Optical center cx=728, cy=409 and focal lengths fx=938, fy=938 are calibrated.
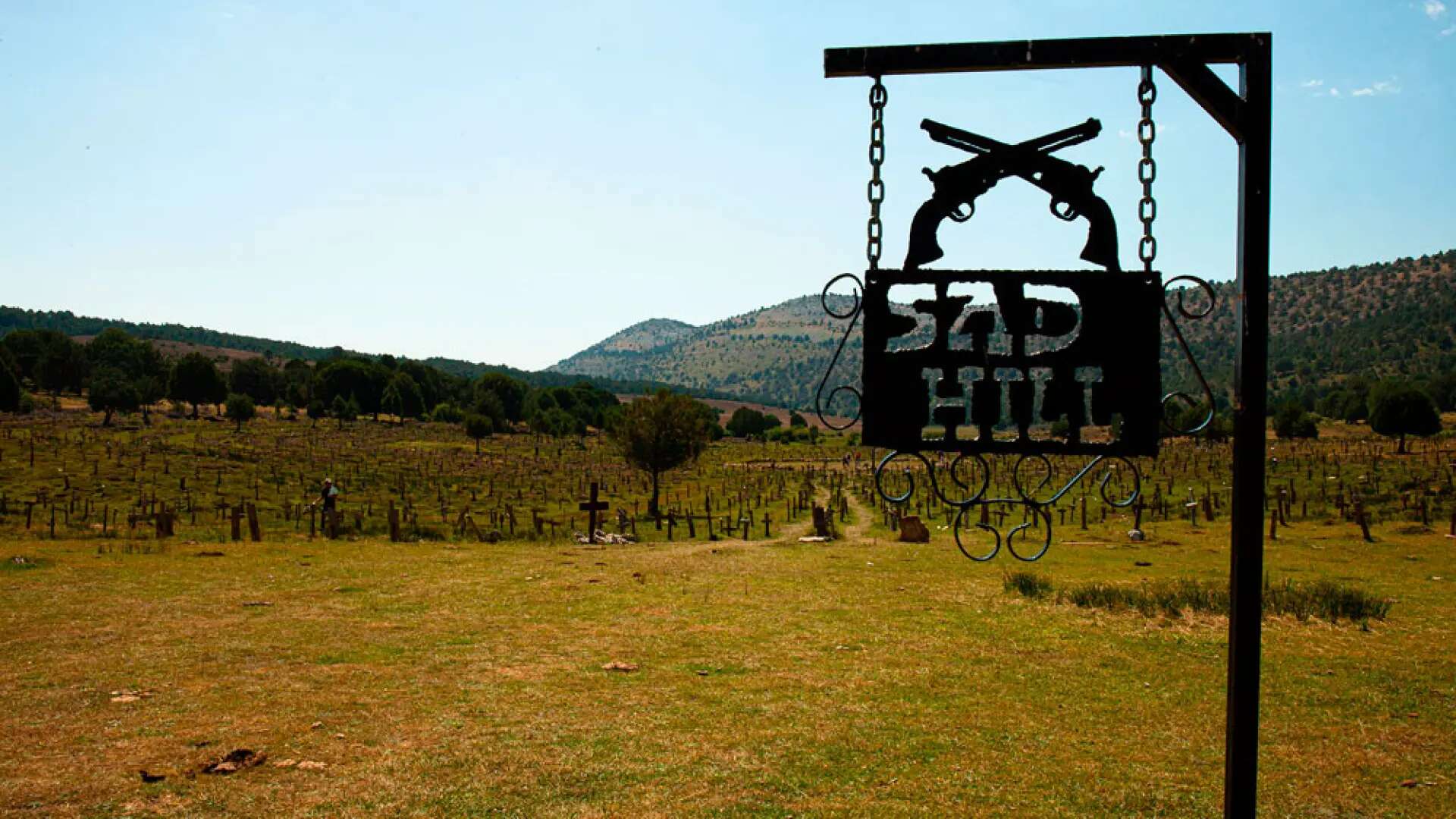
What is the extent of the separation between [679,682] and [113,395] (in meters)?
80.3

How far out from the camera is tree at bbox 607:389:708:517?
128 ft

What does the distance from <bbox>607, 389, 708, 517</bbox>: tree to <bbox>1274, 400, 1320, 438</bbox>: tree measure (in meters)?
53.3

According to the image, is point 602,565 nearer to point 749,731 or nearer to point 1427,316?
point 749,731

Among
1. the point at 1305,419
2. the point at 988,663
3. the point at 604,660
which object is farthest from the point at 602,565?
the point at 1305,419

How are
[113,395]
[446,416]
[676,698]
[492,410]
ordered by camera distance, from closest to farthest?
[676,698] < [113,395] < [492,410] < [446,416]

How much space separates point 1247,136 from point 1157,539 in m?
25.8

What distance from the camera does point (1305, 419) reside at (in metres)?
73.0

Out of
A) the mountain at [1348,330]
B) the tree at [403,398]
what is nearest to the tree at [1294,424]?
the mountain at [1348,330]

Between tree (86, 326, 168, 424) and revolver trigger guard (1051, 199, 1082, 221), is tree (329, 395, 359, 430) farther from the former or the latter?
revolver trigger guard (1051, 199, 1082, 221)

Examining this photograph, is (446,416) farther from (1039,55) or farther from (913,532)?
(1039,55)

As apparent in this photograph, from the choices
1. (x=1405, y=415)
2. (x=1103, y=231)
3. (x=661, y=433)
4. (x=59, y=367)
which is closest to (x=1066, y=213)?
(x=1103, y=231)

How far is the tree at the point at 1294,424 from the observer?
71.1 m

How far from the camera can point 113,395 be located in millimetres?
75125

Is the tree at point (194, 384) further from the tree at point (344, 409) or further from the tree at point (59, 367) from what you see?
the tree at point (59, 367)
